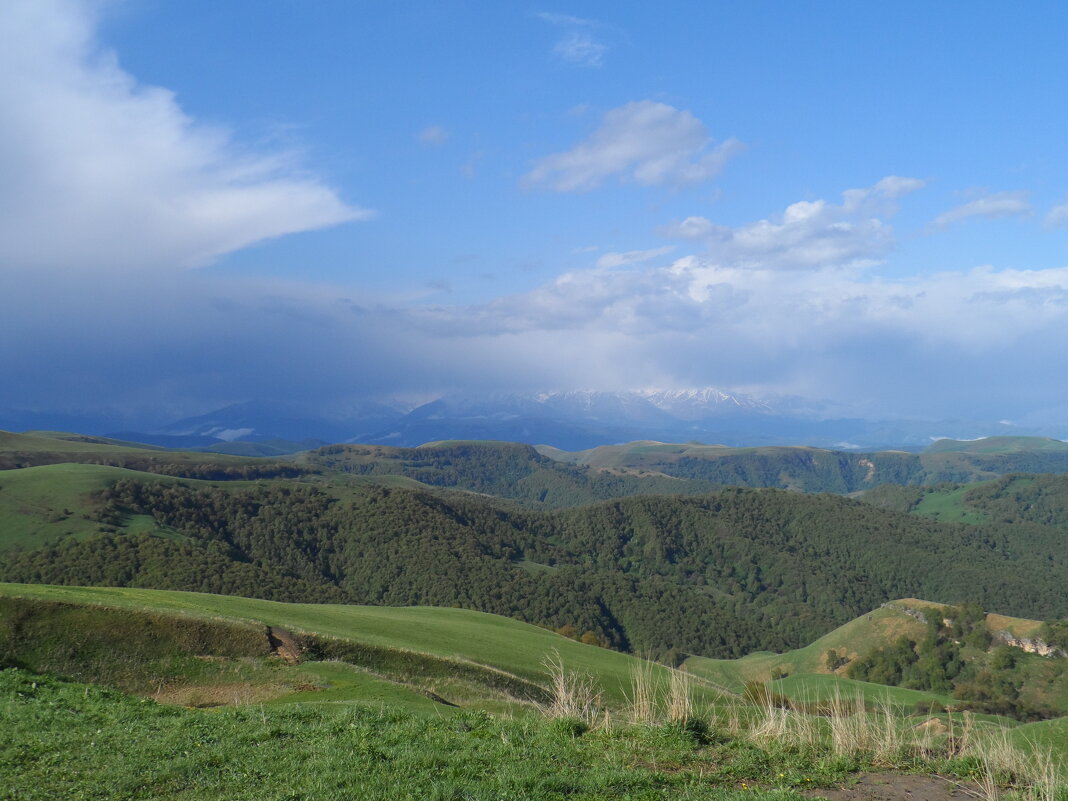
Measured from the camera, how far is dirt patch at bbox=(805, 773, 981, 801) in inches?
381

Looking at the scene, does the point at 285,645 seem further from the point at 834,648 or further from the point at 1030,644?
the point at 834,648

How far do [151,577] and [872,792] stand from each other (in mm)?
105523

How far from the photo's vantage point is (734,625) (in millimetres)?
155000

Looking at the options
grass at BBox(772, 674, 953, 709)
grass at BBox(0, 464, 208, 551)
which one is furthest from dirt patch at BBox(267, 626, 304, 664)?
grass at BBox(0, 464, 208, 551)

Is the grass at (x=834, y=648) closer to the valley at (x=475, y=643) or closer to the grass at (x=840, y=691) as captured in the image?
the valley at (x=475, y=643)

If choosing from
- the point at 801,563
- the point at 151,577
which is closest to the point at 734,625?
the point at 801,563

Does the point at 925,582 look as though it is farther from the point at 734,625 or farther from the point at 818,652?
the point at 818,652

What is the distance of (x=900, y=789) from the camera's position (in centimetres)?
1008

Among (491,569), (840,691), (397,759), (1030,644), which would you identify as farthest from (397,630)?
(491,569)

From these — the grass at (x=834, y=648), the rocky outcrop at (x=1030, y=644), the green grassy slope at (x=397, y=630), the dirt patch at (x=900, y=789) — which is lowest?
the grass at (x=834, y=648)

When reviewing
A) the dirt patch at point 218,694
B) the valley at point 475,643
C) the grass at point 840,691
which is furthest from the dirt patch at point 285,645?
the grass at point 840,691

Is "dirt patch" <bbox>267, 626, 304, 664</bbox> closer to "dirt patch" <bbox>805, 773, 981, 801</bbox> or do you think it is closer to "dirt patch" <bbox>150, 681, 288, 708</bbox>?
"dirt patch" <bbox>150, 681, 288, 708</bbox>

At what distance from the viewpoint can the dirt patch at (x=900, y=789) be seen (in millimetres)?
9672

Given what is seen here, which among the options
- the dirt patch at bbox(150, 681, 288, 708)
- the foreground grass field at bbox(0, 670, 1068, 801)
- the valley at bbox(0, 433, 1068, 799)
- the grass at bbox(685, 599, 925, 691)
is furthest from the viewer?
the grass at bbox(685, 599, 925, 691)
